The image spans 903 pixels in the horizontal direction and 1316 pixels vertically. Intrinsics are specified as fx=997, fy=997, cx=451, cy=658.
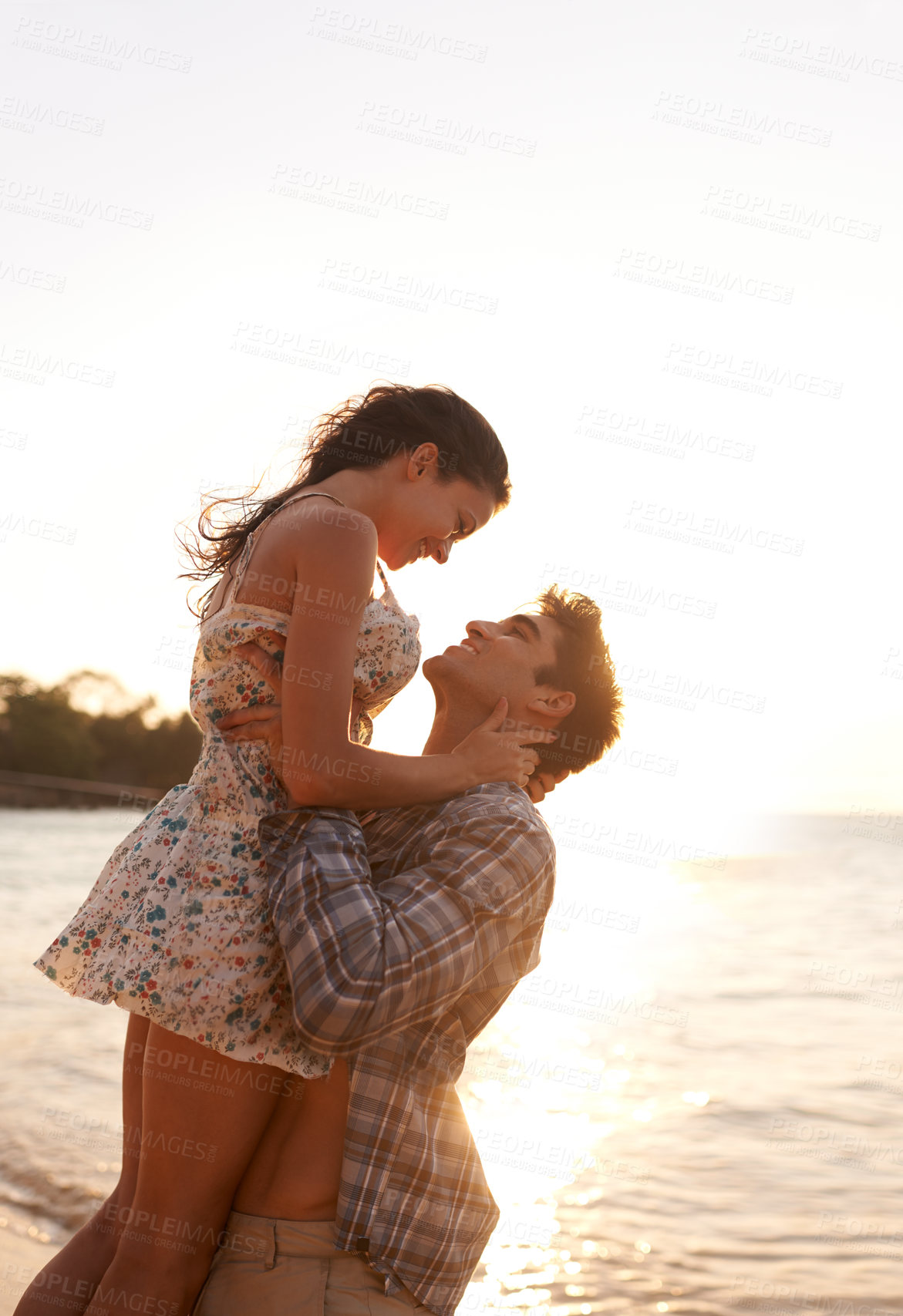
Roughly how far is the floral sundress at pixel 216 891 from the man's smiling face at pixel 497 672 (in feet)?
1.08

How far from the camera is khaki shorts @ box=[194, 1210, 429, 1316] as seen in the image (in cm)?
195

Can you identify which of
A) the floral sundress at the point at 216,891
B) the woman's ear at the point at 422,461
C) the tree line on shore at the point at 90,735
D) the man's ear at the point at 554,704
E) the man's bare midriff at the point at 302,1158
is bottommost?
the tree line on shore at the point at 90,735

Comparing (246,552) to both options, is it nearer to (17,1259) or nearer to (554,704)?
(554,704)

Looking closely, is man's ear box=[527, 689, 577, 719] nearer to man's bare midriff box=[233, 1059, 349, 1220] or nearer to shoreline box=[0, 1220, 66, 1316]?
man's bare midriff box=[233, 1059, 349, 1220]

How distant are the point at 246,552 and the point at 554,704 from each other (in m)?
0.95

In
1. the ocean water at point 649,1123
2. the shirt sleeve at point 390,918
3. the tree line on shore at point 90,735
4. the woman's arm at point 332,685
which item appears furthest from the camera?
the tree line on shore at point 90,735

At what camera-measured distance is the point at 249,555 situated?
2.30 m

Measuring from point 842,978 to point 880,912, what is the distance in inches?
315

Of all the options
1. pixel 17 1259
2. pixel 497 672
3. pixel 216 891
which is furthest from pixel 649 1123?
pixel 216 891

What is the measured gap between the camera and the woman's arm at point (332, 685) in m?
2.05

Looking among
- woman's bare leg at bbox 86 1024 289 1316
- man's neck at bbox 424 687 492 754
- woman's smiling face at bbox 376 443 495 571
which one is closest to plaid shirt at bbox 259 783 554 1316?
woman's bare leg at bbox 86 1024 289 1316

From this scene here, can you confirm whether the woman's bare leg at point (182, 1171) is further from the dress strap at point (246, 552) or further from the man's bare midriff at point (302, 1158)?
the dress strap at point (246, 552)

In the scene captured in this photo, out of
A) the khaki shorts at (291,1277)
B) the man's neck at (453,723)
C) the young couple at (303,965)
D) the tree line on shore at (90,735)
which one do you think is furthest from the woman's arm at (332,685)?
the tree line on shore at (90,735)

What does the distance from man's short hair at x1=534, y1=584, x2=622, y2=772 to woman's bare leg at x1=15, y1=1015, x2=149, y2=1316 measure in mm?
1263
